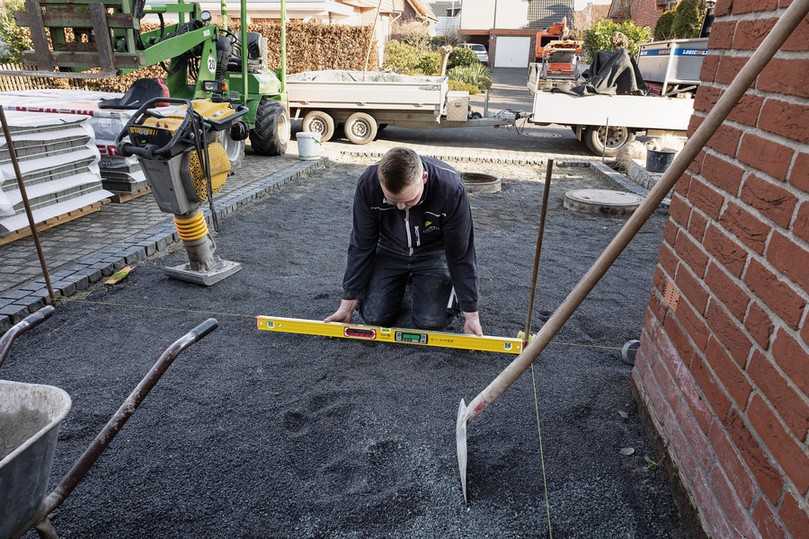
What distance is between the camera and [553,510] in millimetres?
2188

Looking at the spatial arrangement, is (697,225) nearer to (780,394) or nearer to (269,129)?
(780,394)

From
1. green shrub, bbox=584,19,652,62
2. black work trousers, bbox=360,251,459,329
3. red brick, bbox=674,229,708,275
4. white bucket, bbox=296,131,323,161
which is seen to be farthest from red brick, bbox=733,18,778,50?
green shrub, bbox=584,19,652,62

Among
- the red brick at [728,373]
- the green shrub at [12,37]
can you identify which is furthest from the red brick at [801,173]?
the green shrub at [12,37]

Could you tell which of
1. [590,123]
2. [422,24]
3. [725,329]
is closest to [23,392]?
[725,329]

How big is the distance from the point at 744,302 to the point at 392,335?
6.65 feet

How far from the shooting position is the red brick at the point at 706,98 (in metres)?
2.12

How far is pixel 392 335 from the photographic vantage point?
3.37 m

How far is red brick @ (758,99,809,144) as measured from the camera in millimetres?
1503

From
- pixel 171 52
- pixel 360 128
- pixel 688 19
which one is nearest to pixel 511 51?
pixel 688 19

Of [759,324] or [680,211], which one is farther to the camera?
[680,211]

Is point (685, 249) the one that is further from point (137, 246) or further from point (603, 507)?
point (137, 246)

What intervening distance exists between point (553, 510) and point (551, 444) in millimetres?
422

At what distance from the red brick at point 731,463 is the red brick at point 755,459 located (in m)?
0.04

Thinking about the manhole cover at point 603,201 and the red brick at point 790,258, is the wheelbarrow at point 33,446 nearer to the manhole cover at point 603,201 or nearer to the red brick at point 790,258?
the red brick at point 790,258
